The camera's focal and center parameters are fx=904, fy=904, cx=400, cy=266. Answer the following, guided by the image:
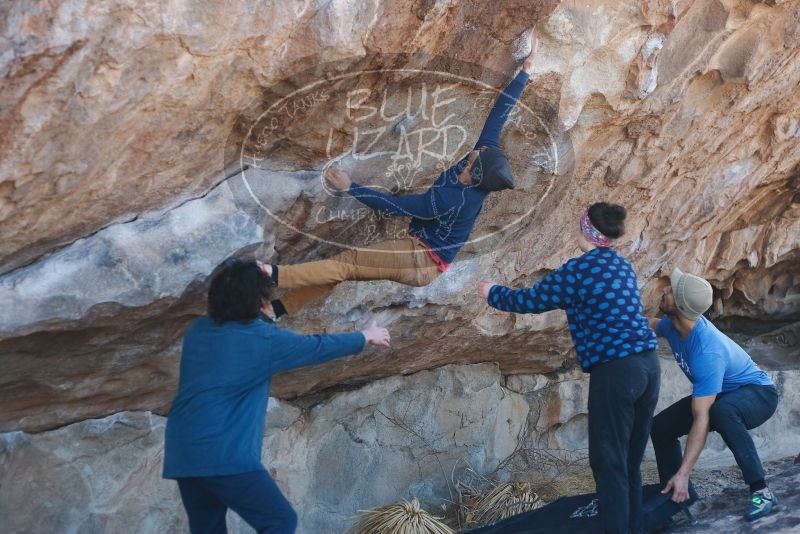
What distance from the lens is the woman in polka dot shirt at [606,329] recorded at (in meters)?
3.43

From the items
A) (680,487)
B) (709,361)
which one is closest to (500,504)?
(680,487)

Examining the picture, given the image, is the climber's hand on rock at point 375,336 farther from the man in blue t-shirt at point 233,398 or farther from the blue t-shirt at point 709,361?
the blue t-shirt at point 709,361

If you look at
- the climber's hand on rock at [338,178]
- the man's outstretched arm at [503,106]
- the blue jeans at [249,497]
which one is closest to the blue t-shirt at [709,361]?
the man's outstretched arm at [503,106]

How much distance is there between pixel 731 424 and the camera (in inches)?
159

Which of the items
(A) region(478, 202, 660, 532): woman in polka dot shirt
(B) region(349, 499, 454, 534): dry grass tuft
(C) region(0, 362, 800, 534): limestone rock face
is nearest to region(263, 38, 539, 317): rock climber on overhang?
(A) region(478, 202, 660, 532): woman in polka dot shirt

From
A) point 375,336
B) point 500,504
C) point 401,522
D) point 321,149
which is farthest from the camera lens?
point 500,504

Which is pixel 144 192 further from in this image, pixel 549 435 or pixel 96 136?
pixel 549 435

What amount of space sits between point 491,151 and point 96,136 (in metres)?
1.57

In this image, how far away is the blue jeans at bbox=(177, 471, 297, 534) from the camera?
283 cm

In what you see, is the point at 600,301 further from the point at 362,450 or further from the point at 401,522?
the point at 362,450

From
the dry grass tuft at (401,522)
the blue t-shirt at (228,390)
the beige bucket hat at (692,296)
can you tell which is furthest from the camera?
the dry grass tuft at (401,522)

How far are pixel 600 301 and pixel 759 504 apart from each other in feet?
4.63

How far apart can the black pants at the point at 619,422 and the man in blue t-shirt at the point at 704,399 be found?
47cm

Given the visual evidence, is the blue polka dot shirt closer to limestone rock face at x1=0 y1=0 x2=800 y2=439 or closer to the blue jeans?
limestone rock face at x1=0 y1=0 x2=800 y2=439
